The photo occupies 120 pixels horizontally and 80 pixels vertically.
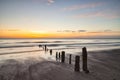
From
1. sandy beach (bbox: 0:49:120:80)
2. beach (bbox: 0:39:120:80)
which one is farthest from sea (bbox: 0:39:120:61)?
sandy beach (bbox: 0:49:120:80)

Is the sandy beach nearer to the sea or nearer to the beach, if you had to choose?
the beach

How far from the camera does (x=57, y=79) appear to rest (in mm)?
9609

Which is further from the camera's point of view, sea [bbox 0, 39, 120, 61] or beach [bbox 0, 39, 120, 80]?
sea [bbox 0, 39, 120, 61]

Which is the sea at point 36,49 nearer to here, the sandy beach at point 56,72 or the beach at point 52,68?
the beach at point 52,68

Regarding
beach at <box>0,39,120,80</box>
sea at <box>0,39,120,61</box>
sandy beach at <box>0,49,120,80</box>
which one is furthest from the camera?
sea at <box>0,39,120,61</box>

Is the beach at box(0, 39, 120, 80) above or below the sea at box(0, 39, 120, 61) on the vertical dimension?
above

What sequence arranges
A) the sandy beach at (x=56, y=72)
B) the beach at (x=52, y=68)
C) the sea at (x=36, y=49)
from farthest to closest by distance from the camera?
the sea at (x=36, y=49) → the beach at (x=52, y=68) → the sandy beach at (x=56, y=72)

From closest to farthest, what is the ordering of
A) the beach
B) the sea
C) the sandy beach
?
the sandy beach
the beach
the sea

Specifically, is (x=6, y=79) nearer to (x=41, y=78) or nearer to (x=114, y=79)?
(x=41, y=78)

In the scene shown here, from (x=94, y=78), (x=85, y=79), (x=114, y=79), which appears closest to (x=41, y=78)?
(x=85, y=79)

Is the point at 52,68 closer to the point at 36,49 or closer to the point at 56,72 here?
the point at 56,72

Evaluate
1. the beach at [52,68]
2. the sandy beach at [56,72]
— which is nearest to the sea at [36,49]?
the beach at [52,68]

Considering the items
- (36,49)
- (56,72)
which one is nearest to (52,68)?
(56,72)

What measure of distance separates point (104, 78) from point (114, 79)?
0.73 m
